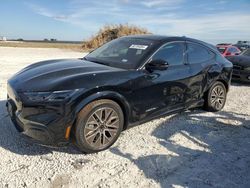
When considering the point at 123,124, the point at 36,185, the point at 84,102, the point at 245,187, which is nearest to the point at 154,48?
the point at 123,124

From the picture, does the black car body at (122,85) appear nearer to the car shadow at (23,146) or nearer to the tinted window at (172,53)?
the tinted window at (172,53)

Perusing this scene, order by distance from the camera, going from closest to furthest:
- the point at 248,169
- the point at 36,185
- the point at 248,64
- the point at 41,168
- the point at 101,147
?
1. the point at 36,185
2. the point at 41,168
3. the point at 248,169
4. the point at 101,147
5. the point at 248,64

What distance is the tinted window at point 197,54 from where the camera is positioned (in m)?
5.25

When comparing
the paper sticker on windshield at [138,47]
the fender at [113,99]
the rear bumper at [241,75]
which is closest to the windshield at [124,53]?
the paper sticker on windshield at [138,47]

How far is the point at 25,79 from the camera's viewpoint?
3922mm

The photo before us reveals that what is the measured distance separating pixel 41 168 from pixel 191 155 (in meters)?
2.04

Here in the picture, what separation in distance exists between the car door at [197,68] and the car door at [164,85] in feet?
0.51

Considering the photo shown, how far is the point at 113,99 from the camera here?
3.94 metres

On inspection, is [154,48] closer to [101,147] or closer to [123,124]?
[123,124]

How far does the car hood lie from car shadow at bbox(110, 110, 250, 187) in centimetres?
114

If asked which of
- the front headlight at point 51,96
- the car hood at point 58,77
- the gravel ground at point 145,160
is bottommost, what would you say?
the gravel ground at point 145,160

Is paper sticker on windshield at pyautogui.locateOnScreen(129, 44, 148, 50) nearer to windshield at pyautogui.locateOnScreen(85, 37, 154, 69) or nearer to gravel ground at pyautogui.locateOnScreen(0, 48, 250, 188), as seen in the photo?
windshield at pyautogui.locateOnScreen(85, 37, 154, 69)

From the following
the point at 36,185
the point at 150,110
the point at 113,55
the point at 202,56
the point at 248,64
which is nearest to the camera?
the point at 36,185

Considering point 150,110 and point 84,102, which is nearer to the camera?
point 84,102
